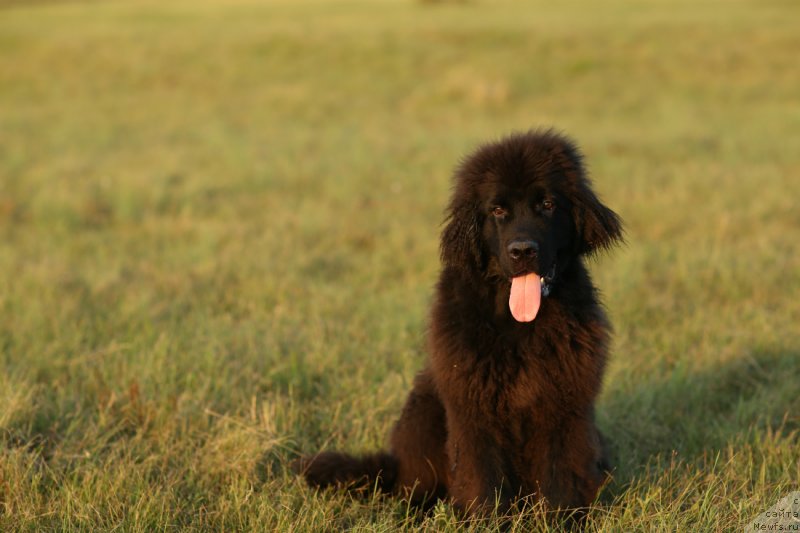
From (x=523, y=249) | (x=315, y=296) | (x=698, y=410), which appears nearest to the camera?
(x=523, y=249)

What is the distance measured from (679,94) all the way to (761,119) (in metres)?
4.20

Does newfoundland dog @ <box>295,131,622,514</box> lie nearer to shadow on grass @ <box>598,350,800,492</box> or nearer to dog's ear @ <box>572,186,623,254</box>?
dog's ear @ <box>572,186,623,254</box>

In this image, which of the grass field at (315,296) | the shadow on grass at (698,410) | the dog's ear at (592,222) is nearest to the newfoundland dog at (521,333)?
the dog's ear at (592,222)

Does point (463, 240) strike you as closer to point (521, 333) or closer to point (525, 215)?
point (525, 215)

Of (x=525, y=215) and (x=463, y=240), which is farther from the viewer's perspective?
(x=463, y=240)

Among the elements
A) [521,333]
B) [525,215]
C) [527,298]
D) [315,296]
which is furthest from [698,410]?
[315,296]

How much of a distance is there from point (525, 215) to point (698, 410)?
2133 mm

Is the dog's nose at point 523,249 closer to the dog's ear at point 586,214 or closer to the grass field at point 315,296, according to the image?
the dog's ear at point 586,214

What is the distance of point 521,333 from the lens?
3691 millimetres

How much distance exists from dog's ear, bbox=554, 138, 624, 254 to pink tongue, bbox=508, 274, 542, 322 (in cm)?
34

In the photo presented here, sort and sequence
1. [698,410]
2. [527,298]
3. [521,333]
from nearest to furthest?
[527,298]
[521,333]
[698,410]

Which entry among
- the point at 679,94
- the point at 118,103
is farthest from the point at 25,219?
the point at 679,94

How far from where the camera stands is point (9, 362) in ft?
18.1

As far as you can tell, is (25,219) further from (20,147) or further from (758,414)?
(758,414)
